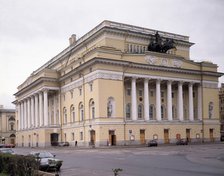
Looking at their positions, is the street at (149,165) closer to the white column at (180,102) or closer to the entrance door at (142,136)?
the entrance door at (142,136)

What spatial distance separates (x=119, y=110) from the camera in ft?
213

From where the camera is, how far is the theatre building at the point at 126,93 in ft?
210

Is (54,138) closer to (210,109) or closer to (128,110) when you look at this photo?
(128,110)

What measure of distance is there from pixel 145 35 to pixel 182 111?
17251mm

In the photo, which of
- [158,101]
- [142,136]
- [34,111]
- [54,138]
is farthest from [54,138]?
[158,101]

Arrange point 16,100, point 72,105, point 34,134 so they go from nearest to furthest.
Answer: point 72,105 < point 34,134 < point 16,100

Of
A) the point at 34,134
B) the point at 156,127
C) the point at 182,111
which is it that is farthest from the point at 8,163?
the point at 34,134

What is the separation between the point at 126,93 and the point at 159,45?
497 inches

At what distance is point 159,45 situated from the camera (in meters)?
74.8

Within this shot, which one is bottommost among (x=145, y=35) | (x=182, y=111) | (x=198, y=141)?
(x=198, y=141)

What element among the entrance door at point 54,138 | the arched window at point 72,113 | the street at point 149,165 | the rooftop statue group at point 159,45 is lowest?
the entrance door at point 54,138

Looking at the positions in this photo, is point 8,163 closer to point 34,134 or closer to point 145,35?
point 145,35

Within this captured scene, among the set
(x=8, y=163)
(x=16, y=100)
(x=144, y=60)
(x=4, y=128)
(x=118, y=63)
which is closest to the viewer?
(x=8, y=163)

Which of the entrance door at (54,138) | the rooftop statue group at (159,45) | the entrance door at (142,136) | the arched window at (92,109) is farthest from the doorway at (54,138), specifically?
the rooftop statue group at (159,45)
